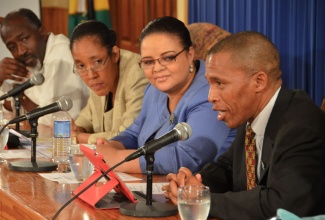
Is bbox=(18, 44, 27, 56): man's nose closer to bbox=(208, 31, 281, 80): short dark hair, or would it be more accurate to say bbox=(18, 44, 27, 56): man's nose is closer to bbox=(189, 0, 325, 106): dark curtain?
bbox=(189, 0, 325, 106): dark curtain

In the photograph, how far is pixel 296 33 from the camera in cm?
360

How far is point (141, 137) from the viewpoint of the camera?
3201 mm

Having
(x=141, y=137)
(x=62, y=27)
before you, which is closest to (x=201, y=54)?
(x=141, y=137)

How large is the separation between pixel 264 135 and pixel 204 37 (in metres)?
1.77

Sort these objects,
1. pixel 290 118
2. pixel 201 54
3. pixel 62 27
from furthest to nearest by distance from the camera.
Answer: pixel 62 27
pixel 201 54
pixel 290 118

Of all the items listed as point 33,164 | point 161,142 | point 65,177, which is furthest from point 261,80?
point 33,164

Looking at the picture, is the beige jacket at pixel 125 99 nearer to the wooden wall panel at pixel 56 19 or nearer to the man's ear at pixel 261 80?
the man's ear at pixel 261 80

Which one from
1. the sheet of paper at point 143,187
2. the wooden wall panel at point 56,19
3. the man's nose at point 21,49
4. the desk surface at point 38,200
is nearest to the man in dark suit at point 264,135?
the sheet of paper at point 143,187

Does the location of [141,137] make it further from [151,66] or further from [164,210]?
[164,210]

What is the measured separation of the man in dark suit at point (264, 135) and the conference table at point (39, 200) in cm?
23

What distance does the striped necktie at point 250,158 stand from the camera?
89.1 inches

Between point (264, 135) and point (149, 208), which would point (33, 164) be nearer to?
point (149, 208)

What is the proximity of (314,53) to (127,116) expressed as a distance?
101 centimetres

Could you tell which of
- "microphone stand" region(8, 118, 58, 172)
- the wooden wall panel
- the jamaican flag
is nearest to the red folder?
"microphone stand" region(8, 118, 58, 172)
